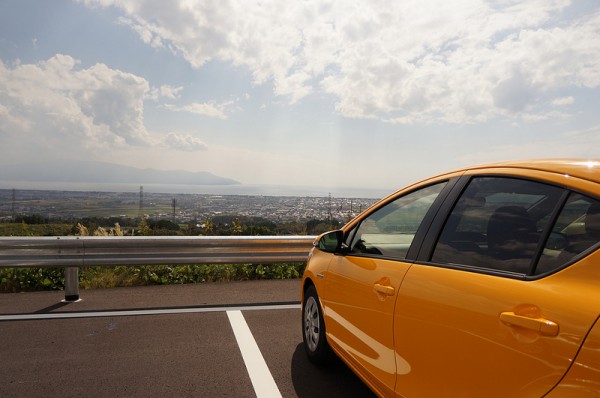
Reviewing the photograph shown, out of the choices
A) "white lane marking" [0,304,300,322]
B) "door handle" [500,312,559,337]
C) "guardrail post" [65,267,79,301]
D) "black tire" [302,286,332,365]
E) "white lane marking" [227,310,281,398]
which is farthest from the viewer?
"guardrail post" [65,267,79,301]

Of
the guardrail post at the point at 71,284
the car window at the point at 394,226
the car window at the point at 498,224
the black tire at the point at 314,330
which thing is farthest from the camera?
the guardrail post at the point at 71,284

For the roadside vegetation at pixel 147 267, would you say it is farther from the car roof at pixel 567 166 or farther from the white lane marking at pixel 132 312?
the car roof at pixel 567 166

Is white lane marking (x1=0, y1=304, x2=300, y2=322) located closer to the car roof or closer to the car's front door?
the car's front door

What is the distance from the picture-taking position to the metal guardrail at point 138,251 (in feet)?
20.9

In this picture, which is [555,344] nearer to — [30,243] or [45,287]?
[30,243]

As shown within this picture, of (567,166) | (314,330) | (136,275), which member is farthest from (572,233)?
(136,275)

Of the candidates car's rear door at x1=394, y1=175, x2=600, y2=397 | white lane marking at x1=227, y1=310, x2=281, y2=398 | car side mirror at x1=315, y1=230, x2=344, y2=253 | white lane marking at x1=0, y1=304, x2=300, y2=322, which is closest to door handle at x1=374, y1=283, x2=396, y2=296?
car's rear door at x1=394, y1=175, x2=600, y2=397

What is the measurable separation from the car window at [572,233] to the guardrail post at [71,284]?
609 centimetres

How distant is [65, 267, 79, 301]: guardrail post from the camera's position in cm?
637

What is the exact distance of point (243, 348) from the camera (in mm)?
4570

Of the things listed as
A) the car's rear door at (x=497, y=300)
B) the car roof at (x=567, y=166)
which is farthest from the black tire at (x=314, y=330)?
the car roof at (x=567, y=166)

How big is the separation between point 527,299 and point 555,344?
0.22 metres

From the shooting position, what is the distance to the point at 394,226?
3.21m

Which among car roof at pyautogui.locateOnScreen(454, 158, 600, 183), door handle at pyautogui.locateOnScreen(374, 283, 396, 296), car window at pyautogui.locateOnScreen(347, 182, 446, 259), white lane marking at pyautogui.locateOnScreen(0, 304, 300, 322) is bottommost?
white lane marking at pyautogui.locateOnScreen(0, 304, 300, 322)
